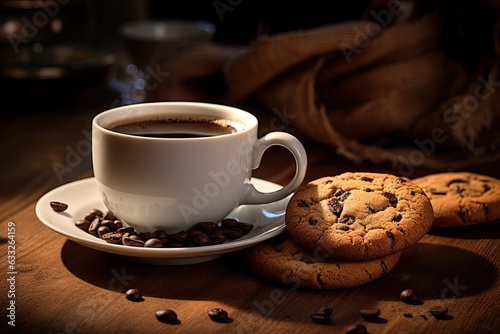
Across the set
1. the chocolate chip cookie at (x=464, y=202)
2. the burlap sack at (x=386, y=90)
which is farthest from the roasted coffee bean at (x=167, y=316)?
the burlap sack at (x=386, y=90)

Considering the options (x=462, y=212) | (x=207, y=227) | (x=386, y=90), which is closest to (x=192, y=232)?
(x=207, y=227)

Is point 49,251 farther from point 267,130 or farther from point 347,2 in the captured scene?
point 347,2

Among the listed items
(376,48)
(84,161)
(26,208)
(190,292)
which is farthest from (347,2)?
(190,292)

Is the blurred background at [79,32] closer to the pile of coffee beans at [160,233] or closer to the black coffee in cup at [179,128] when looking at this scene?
the black coffee in cup at [179,128]

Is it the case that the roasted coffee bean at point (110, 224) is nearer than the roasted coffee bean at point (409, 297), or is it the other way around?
the roasted coffee bean at point (409, 297)

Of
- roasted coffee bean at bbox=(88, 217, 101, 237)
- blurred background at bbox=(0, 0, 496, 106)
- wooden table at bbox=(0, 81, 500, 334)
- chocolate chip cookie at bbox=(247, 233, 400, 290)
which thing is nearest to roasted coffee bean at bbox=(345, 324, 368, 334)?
wooden table at bbox=(0, 81, 500, 334)

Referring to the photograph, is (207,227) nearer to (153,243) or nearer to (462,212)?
(153,243)
